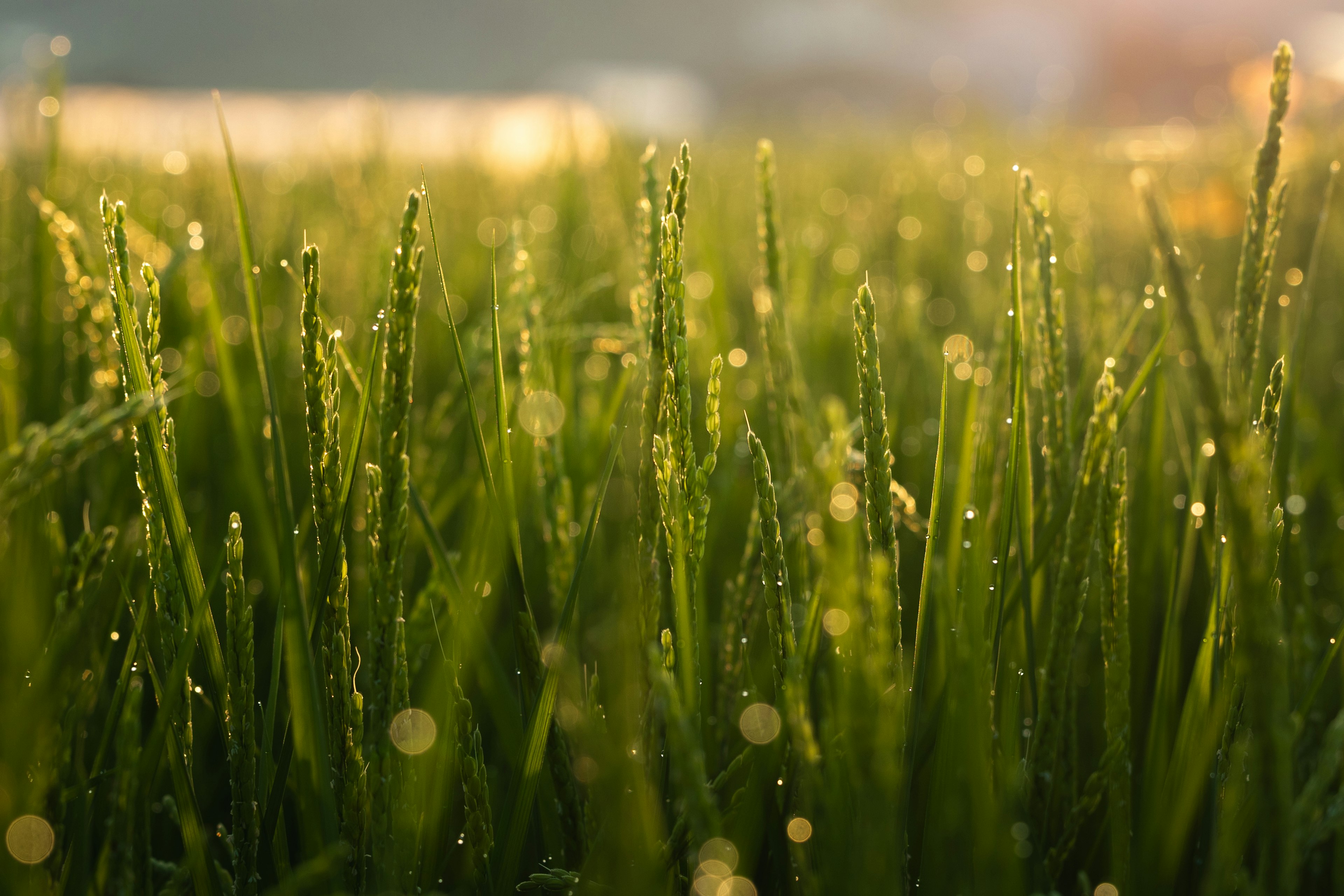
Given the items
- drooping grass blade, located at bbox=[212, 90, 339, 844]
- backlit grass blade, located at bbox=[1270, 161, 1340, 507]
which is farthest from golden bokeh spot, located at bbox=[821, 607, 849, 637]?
backlit grass blade, located at bbox=[1270, 161, 1340, 507]

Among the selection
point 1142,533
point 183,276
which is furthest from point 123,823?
point 183,276

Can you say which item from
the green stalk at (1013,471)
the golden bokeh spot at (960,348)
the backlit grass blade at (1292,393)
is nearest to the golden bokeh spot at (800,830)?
the green stalk at (1013,471)

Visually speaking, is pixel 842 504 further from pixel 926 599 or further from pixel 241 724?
pixel 241 724

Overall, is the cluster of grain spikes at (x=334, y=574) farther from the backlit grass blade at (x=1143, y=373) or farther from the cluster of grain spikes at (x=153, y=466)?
Answer: the backlit grass blade at (x=1143, y=373)

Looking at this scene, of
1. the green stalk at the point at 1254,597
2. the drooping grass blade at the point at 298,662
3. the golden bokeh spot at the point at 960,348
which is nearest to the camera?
the green stalk at the point at 1254,597

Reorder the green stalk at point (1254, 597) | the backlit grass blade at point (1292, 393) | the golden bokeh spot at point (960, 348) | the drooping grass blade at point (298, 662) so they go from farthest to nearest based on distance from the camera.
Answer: the golden bokeh spot at point (960, 348) → the backlit grass blade at point (1292, 393) → the drooping grass blade at point (298, 662) → the green stalk at point (1254, 597)

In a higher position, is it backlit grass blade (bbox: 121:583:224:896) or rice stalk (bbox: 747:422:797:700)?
rice stalk (bbox: 747:422:797:700)

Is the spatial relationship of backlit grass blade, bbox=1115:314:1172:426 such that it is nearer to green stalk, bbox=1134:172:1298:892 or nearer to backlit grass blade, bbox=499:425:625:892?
green stalk, bbox=1134:172:1298:892
